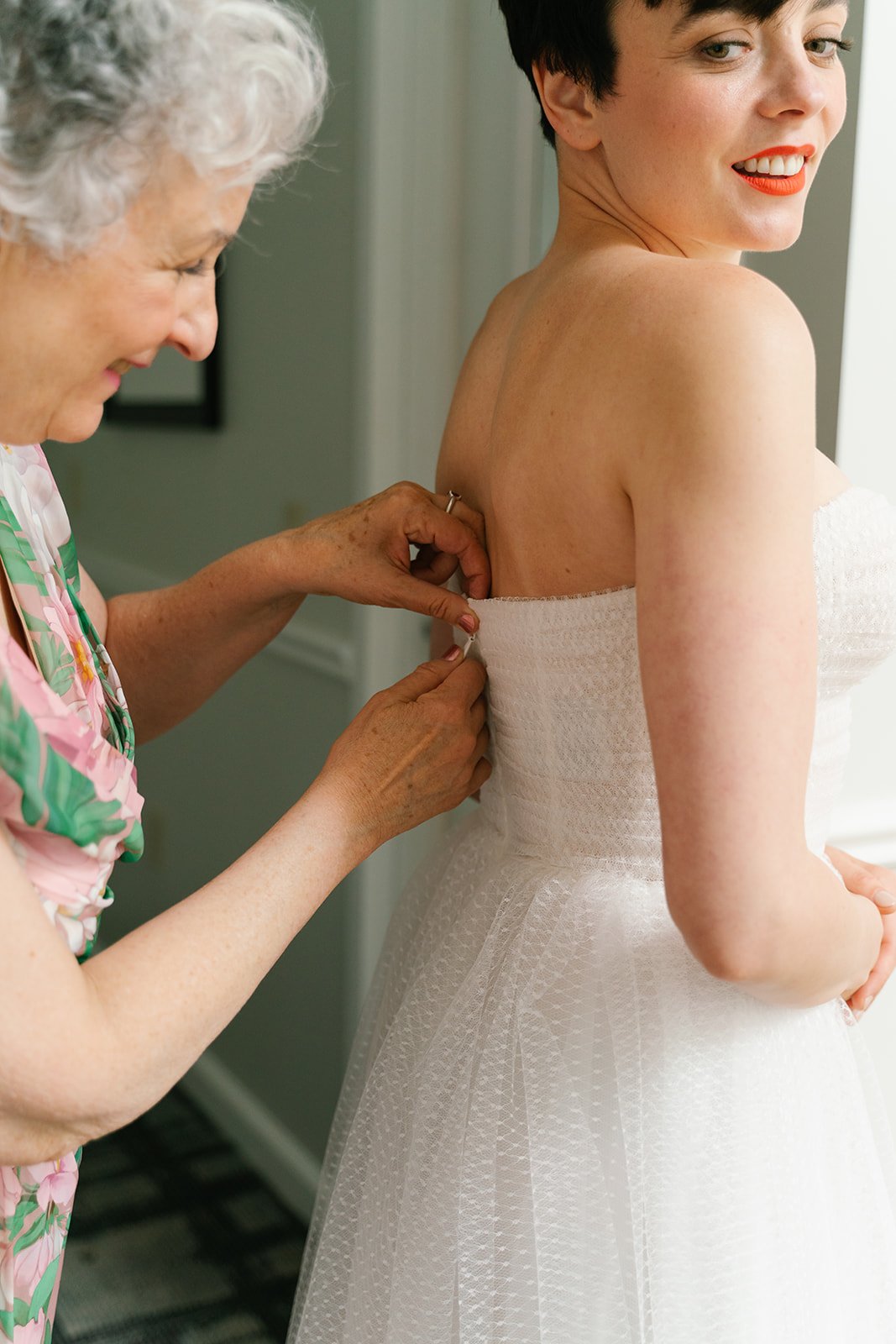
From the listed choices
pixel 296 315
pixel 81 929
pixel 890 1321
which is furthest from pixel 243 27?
pixel 296 315

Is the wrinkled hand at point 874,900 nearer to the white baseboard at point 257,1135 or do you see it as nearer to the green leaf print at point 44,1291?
the green leaf print at point 44,1291

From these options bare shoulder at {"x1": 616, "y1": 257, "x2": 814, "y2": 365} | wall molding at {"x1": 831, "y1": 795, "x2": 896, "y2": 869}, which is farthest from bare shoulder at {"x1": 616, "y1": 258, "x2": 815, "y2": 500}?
wall molding at {"x1": 831, "y1": 795, "x2": 896, "y2": 869}

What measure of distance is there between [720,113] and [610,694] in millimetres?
424

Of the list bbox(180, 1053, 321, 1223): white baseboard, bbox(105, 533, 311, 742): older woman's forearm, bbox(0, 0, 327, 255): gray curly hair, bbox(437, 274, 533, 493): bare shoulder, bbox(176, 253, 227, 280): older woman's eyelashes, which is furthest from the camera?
bbox(180, 1053, 321, 1223): white baseboard

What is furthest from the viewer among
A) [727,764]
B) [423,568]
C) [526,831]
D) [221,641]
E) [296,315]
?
[296,315]

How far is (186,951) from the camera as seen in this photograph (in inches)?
34.4

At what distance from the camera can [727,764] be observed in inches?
30.5

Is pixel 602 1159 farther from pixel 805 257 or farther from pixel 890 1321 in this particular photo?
pixel 805 257

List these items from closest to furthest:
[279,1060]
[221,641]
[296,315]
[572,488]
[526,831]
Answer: [572,488] < [526,831] < [221,641] < [296,315] < [279,1060]

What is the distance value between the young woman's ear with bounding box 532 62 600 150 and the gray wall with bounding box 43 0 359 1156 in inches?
37.5

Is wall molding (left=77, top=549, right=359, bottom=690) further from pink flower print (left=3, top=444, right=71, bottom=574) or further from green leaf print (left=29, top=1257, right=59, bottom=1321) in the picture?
green leaf print (left=29, top=1257, right=59, bottom=1321)

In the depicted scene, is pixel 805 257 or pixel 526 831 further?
pixel 805 257

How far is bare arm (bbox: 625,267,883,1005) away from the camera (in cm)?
78

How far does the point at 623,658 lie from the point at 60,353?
1.47 feet
